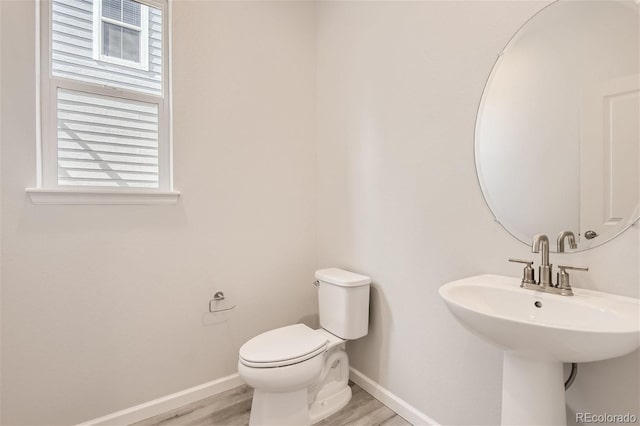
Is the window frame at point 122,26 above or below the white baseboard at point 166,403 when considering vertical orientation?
above

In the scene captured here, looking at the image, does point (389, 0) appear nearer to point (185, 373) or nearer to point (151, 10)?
point (151, 10)

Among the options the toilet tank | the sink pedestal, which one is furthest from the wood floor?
the sink pedestal

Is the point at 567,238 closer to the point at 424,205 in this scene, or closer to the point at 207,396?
the point at 424,205

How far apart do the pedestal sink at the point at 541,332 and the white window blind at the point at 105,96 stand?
5.43 ft

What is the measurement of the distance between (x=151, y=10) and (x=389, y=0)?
51.3 inches

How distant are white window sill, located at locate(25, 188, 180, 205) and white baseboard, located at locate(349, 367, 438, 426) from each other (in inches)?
60.8

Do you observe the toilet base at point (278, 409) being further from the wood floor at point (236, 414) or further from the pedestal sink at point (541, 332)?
the pedestal sink at point (541, 332)

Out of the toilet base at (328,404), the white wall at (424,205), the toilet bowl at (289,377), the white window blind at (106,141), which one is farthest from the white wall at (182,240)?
the toilet base at (328,404)

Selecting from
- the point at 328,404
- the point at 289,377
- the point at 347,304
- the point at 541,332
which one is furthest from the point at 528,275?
the point at 328,404

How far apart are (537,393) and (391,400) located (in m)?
0.95

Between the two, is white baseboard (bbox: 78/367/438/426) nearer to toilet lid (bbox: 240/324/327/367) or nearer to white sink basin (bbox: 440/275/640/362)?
toilet lid (bbox: 240/324/327/367)

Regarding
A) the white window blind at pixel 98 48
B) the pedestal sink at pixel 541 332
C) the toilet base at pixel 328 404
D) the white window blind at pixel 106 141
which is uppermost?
the white window blind at pixel 98 48

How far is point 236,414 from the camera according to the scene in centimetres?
172

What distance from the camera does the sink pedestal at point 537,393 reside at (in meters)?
0.97
